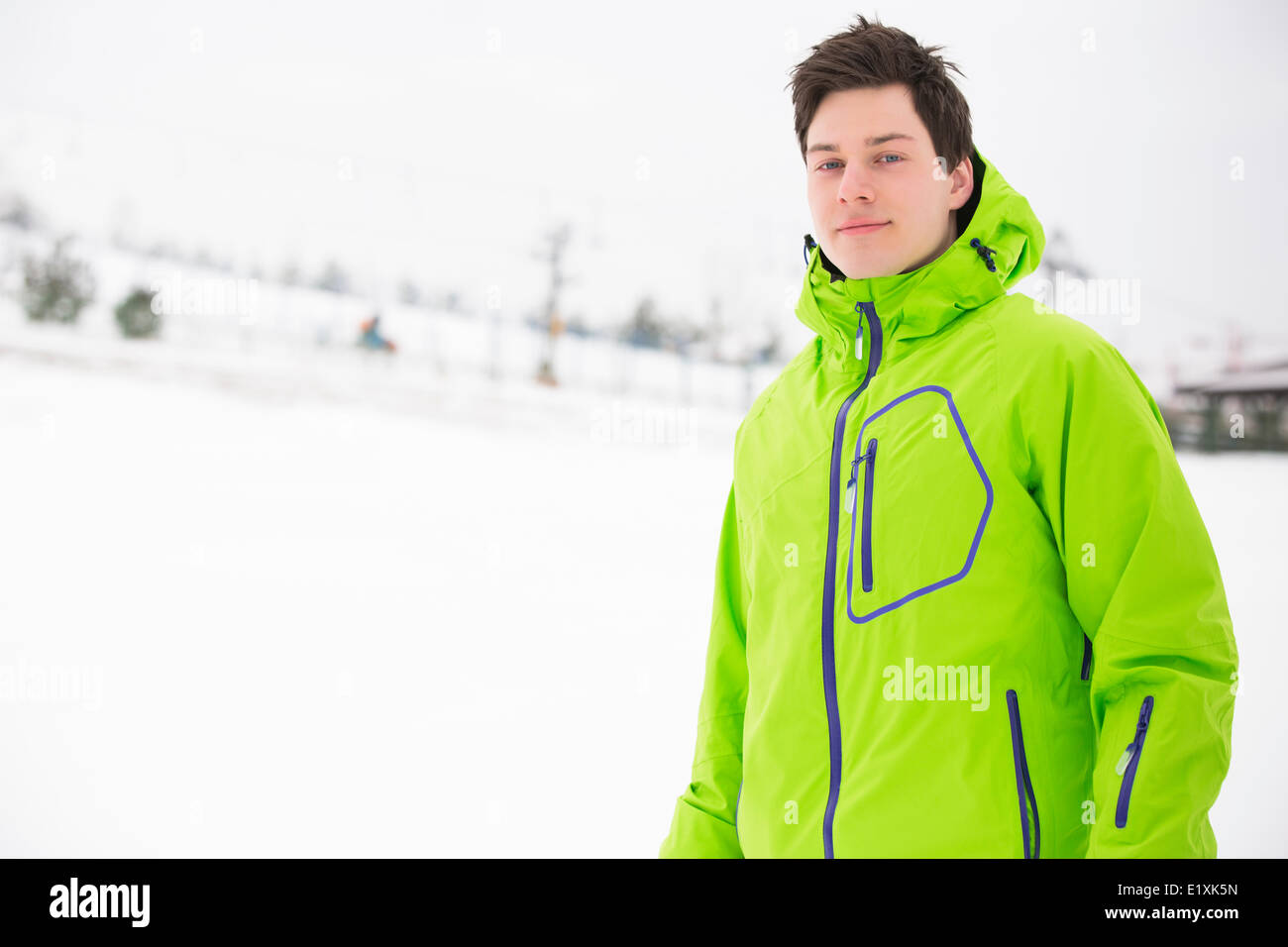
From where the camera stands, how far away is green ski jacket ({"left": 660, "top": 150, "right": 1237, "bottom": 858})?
744 mm

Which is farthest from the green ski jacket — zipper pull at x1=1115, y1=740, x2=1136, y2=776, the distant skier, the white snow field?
the distant skier

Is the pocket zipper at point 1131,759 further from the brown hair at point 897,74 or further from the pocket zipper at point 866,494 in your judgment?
the brown hair at point 897,74

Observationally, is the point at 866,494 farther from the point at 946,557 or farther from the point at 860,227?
the point at 860,227

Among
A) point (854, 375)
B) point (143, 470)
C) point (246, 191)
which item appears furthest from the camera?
point (246, 191)

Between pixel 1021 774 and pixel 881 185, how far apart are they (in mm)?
573

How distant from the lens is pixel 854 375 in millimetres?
969

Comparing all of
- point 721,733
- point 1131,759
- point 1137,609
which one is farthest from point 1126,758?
point 721,733

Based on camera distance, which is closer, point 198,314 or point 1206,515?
point 1206,515

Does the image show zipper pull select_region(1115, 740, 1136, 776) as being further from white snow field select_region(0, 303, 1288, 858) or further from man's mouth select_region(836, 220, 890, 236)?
white snow field select_region(0, 303, 1288, 858)

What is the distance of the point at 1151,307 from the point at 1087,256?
41cm

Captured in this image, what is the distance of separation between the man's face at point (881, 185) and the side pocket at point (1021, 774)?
439 mm
